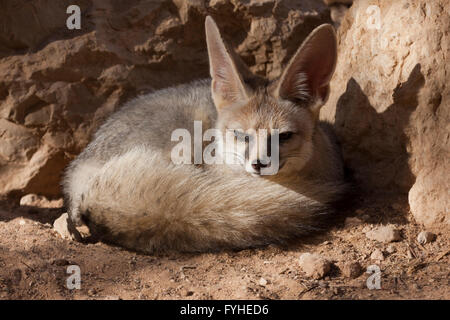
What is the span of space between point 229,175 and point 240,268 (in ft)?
2.10

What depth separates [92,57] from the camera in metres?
3.73

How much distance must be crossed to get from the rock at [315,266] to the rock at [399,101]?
668 mm

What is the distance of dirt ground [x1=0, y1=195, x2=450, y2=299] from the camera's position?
2.27 metres

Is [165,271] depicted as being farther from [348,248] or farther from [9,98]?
[9,98]

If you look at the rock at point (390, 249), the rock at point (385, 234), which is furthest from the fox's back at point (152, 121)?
the rock at point (390, 249)

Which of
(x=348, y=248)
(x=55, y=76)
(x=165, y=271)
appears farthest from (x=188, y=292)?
(x=55, y=76)

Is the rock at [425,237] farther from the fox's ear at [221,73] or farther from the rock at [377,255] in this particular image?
the fox's ear at [221,73]

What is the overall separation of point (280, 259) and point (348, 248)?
0.37m

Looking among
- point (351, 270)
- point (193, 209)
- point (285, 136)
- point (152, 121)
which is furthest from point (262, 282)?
point (152, 121)

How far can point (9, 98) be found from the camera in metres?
3.66

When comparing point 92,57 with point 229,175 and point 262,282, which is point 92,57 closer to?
point 229,175

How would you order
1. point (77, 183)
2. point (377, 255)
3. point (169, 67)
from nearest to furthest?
point (377, 255), point (77, 183), point (169, 67)

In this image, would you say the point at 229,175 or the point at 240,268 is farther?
the point at 229,175

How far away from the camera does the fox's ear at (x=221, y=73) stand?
2.84 meters
